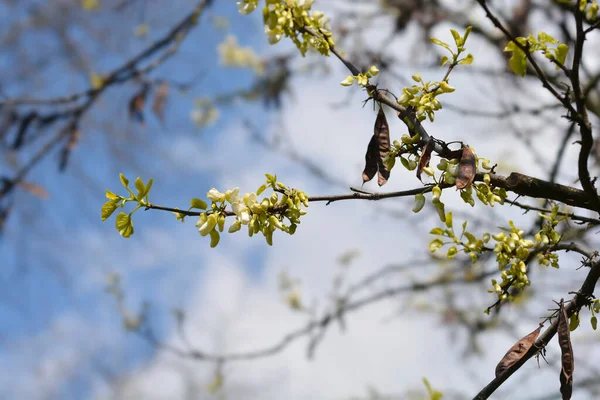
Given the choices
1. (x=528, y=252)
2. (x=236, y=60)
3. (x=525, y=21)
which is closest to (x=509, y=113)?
(x=525, y=21)

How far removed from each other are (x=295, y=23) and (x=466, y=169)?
55 centimetres

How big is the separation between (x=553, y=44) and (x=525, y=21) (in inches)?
136

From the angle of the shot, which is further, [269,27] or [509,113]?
[509,113]

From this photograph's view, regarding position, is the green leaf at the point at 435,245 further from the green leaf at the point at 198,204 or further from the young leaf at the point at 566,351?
the green leaf at the point at 198,204

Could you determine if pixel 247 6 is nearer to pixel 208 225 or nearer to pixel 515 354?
pixel 208 225

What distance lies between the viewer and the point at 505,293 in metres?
1.24

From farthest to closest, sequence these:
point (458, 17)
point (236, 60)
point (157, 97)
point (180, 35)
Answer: point (236, 60), point (458, 17), point (157, 97), point (180, 35)

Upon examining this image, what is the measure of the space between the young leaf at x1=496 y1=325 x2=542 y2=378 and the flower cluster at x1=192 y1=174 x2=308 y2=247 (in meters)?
0.52

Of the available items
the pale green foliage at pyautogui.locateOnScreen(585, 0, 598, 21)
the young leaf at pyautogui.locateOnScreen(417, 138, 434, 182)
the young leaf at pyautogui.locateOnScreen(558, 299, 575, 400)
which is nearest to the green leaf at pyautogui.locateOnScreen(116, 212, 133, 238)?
the young leaf at pyautogui.locateOnScreen(417, 138, 434, 182)

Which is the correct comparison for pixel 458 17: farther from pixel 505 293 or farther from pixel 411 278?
pixel 505 293

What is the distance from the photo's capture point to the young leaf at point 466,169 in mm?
1046

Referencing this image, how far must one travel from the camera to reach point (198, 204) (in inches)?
43.4

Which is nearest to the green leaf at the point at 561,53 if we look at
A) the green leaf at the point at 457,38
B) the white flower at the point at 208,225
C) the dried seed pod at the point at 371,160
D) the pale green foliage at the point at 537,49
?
the pale green foliage at the point at 537,49

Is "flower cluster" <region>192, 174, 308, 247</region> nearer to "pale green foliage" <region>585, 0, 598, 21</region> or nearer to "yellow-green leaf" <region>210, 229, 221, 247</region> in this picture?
"yellow-green leaf" <region>210, 229, 221, 247</region>
